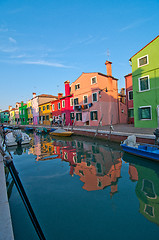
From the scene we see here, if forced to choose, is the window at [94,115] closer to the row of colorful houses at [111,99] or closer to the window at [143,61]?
the row of colorful houses at [111,99]

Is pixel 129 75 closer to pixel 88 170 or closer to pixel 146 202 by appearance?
→ pixel 88 170

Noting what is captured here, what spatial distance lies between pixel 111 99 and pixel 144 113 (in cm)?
929

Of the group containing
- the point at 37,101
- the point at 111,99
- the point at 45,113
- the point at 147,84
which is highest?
the point at 37,101

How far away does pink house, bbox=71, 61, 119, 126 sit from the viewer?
2560 cm

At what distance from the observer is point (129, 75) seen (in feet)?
83.7

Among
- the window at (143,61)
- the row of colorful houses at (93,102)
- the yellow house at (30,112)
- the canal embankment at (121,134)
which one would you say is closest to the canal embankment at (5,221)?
the canal embankment at (121,134)

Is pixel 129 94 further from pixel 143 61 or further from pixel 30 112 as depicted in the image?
pixel 30 112

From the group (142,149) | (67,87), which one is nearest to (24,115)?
(67,87)

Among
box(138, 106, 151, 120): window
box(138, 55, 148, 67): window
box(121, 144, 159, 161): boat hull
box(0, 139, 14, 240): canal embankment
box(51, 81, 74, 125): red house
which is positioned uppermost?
box(138, 55, 148, 67): window

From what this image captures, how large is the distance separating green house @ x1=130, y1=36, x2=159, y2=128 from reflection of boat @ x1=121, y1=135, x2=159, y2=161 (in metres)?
7.12

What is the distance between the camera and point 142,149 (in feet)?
33.9

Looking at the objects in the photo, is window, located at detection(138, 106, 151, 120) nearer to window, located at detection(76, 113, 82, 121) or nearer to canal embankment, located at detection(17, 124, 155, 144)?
canal embankment, located at detection(17, 124, 155, 144)

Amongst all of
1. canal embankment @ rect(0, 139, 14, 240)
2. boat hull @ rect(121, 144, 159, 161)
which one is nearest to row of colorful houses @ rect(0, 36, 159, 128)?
boat hull @ rect(121, 144, 159, 161)

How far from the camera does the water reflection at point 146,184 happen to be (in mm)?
5064
